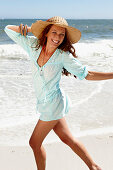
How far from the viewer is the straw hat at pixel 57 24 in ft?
6.75

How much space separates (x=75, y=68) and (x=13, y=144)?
6.91 ft

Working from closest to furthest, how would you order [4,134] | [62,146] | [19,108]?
[62,146] → [4,134] → [19,108]

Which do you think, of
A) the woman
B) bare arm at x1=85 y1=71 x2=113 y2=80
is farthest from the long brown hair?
bare arm at x1=85 y1=71 x2=113 y2=80

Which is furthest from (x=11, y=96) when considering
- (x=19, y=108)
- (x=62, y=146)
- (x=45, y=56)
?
(x=45, y=56)

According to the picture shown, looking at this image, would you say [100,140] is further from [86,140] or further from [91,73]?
[91,73]

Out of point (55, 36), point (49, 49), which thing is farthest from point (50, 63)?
point (55, 36)

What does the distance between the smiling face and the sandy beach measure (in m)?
1.70

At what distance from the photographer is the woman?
2102 mm

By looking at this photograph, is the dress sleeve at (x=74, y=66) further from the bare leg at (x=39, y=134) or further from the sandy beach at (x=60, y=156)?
the sandy beach at (x=60, y=156)

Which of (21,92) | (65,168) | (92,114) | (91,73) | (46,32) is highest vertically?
(46,32)

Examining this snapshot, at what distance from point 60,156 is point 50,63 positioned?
5.58ft

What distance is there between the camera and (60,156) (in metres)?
3.40

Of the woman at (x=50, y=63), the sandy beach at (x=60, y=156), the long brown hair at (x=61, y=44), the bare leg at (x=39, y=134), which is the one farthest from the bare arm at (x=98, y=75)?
the sandy beach at (x=60, y=156)

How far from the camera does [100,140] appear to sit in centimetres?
379
